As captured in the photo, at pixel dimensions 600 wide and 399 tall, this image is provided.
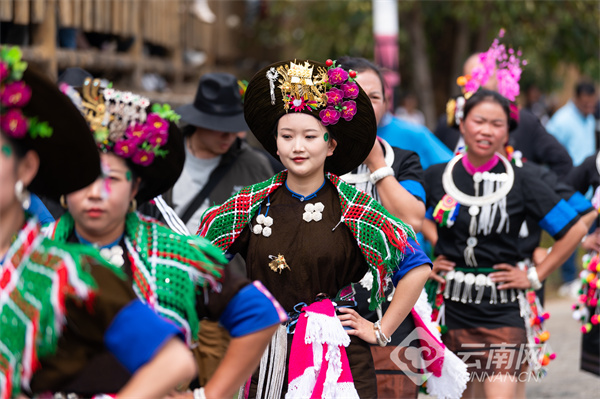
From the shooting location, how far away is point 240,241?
392cm

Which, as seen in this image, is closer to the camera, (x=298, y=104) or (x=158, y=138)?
(x=158, y=138)

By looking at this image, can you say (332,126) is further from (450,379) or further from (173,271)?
(450,379)

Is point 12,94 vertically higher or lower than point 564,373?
higher

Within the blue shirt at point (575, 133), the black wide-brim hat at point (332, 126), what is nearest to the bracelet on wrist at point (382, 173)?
the black wide-brim hat at point (332, 126)

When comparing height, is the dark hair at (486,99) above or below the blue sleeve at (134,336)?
above

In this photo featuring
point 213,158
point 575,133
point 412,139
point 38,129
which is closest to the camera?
point 38,129

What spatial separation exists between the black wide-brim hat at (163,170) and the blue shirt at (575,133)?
27.4 ft

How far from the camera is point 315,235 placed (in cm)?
379

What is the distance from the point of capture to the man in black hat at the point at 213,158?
5.57m

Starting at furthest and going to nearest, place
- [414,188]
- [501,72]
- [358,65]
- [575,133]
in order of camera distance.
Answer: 1. [575,133]
2. [501,72]
3. [358,65]
4. [414,188]

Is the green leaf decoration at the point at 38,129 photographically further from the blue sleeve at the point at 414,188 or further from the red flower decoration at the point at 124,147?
the blue sleeve at the point at 414,188

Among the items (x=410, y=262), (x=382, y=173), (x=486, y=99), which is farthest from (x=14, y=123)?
(x=486, y=99)

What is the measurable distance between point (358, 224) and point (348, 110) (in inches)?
19.2

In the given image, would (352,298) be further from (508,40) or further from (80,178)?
(508,40)
